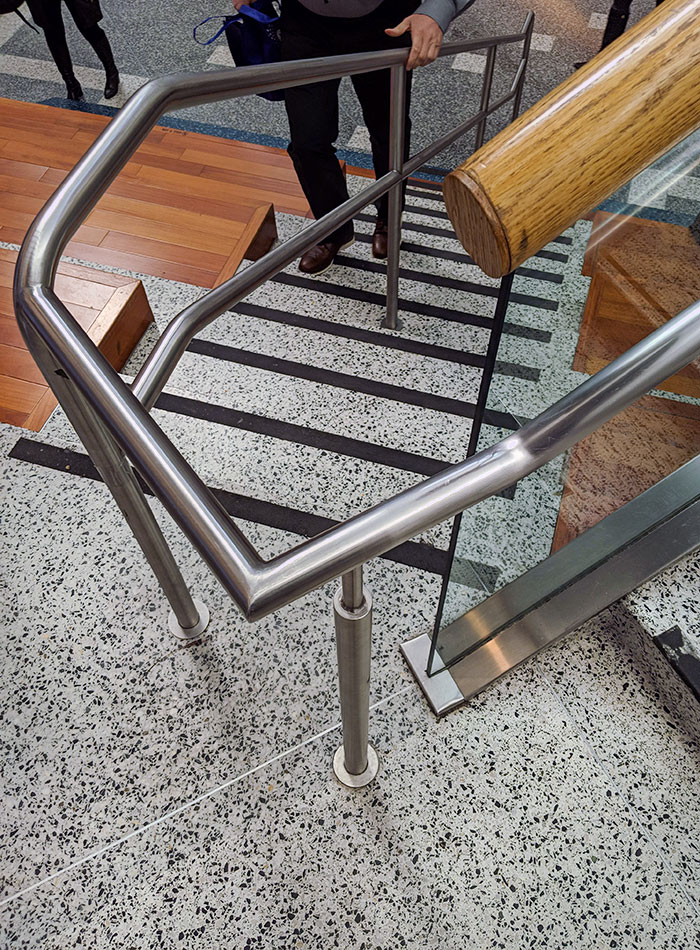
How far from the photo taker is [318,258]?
219 centimetres

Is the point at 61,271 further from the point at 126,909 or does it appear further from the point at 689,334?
the point at 689,334

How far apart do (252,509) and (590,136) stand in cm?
113

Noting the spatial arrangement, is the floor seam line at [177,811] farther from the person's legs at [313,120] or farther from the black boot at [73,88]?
the black boot at [73,88]

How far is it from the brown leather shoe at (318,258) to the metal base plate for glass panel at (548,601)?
1.45 metres

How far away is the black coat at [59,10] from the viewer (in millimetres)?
3227

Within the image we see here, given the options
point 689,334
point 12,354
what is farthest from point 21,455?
point 689,334

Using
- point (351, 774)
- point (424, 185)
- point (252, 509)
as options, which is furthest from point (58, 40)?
point (351, 774)

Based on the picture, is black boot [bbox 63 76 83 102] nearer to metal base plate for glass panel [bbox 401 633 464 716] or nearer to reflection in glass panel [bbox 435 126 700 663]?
reflection in glass panel [bbox 435 126 700 663]

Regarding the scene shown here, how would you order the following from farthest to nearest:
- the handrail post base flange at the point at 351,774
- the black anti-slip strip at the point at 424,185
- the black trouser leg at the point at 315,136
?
1. the black anti-slip strip at the point at 424,185
2. the black trouser leg at the point at 315,136
3. the handrail post base flange at the point at 351,774

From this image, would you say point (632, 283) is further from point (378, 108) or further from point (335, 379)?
point (378, 108)

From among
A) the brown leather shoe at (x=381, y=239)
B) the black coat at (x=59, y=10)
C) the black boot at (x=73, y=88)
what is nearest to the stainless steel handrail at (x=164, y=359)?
the brown leather shoe at (x=381, y=239)

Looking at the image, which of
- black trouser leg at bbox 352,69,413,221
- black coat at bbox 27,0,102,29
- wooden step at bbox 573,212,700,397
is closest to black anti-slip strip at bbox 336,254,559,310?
black trouser leg at bbox 352,69,413,221

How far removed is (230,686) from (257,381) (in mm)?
800

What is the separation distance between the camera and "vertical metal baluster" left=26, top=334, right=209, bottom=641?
0.77m
